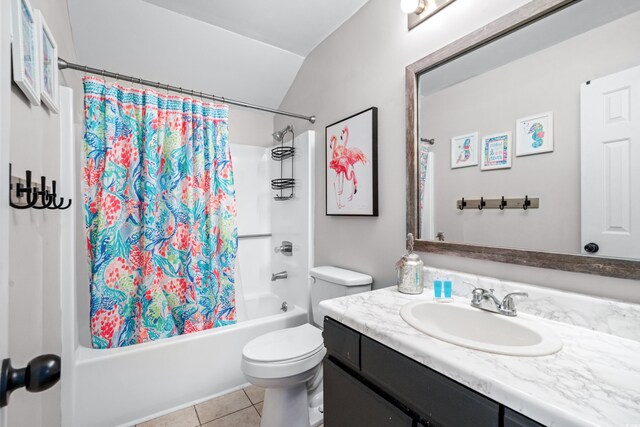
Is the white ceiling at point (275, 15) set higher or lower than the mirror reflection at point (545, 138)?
higher

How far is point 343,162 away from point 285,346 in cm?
115

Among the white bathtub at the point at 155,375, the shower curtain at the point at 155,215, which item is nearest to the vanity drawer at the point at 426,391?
the white bathtub at the point at 155,375

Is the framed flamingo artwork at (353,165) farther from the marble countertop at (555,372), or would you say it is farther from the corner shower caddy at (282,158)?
the marble countertop at (555,372)

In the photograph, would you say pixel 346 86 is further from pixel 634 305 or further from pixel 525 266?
pixel 634 305

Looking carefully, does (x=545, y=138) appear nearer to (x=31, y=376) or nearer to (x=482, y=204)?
(x=482, y=204)

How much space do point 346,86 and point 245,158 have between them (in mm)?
1269

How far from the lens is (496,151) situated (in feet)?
3.71

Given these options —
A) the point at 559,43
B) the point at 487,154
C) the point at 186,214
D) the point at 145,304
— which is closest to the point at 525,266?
the point at 487,154

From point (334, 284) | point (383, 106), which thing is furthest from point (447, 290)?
point (383, 106)

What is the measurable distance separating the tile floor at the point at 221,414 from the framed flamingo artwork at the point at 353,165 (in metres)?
1.30

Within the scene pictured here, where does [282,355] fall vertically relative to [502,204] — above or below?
below

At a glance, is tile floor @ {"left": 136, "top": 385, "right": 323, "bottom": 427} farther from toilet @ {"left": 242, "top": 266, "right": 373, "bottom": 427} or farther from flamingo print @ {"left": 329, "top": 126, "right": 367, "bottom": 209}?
flamingo print @ {"left": 329, "top": 126, "right": 367, "bottom": 209}

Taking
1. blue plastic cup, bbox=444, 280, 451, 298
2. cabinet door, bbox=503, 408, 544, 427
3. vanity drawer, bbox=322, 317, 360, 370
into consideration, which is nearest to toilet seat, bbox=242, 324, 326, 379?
vanity drawer, bbox=322, 317, 360, 370

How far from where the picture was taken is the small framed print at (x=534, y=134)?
0.99m
